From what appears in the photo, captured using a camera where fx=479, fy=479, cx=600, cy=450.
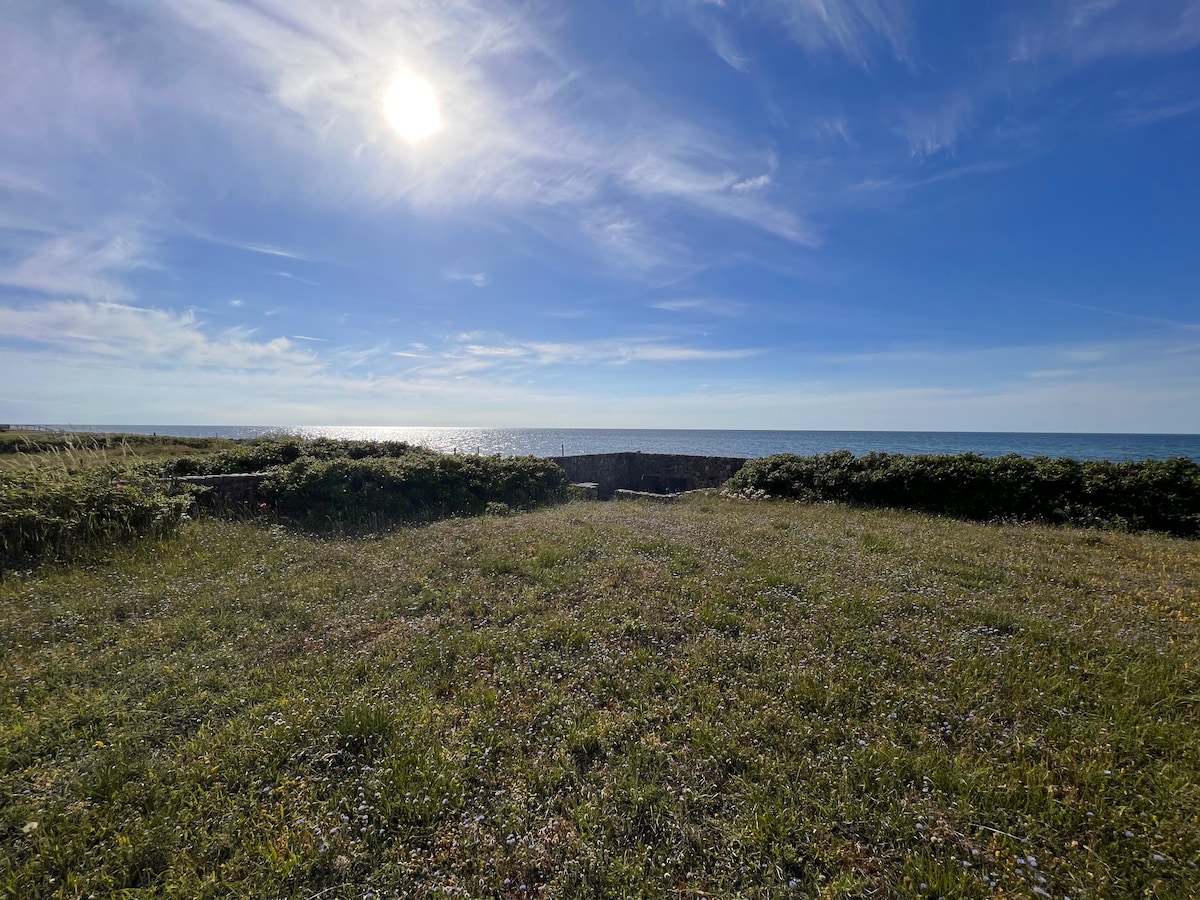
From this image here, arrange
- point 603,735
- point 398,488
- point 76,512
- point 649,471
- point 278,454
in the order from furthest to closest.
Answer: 1. point 649,471
2. point 278,454
3. point 398,488
4. point 76,512
5. point 603,735

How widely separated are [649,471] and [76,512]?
63.6 feet

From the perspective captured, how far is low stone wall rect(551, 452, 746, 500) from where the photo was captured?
70.7 feet

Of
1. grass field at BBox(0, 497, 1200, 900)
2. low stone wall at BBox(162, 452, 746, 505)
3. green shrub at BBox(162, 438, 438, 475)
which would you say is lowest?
grass field at BBox(0, 497, 1200, 900)

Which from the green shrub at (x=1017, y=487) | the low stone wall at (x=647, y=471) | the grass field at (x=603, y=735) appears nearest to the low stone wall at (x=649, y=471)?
the low stone wall at (x=647, y=471)

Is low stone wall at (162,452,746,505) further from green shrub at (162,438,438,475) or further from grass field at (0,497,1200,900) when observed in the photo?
grass field at (0,497,1200,900)

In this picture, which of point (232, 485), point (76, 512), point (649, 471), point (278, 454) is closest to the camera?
point (76, 512)

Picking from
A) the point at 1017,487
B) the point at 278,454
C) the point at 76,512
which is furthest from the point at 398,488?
the point at 1017,487

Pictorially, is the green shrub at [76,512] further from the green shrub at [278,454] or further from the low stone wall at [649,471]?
the low stone wall at [649,471]

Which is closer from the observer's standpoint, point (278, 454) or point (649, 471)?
point (278, 454)

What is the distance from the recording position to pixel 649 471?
939 inches

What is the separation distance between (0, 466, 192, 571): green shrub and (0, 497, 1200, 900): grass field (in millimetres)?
937

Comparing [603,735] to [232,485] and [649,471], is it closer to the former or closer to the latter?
[232,485]

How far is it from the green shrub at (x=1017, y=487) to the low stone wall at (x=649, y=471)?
15.8 ft

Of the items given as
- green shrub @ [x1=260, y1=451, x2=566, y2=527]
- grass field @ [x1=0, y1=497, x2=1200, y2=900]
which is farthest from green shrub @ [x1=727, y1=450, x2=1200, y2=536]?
green shrub @ [x1=260, y1=451, x2=566, y2=527]
